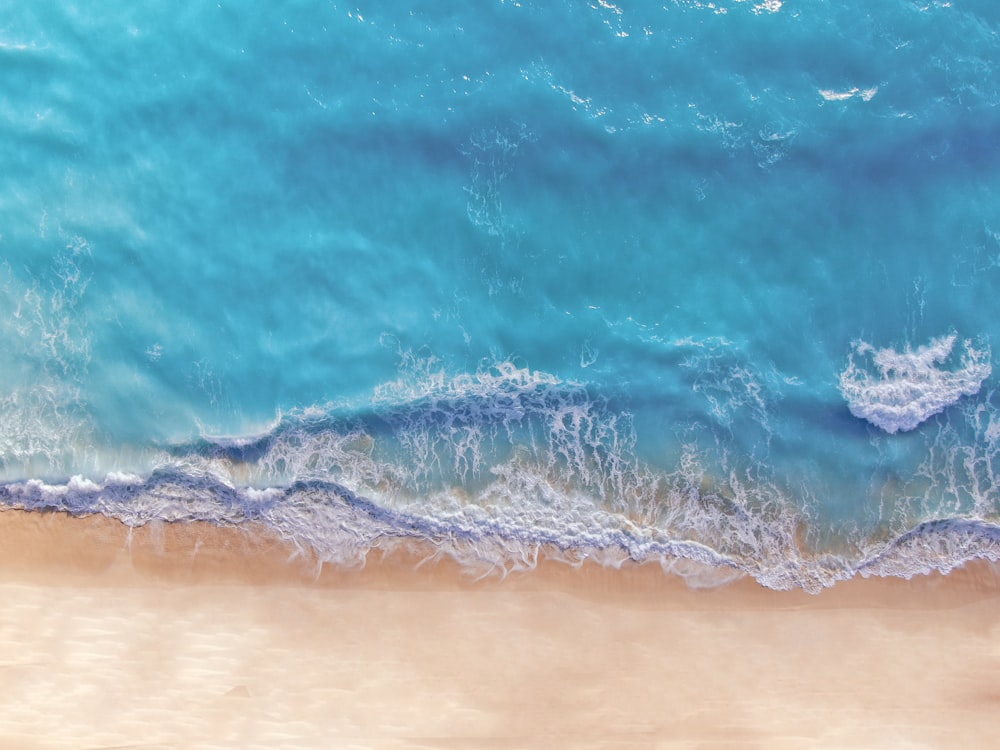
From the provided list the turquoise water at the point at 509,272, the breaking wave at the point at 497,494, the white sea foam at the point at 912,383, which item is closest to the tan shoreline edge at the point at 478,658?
the breaking wave at the point at 497,494

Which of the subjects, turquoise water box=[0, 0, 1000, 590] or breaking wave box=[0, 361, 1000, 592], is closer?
breaking wave box=[0, 361, 1000, 592]

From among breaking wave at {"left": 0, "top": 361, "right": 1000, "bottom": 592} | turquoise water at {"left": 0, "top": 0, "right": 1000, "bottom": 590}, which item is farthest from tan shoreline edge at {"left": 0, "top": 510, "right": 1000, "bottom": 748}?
turquoise water at {"left": 0, "top": 0, "right": 1000, "bottom": 590}

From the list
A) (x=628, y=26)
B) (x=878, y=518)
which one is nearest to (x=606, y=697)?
(x=878, y=518)

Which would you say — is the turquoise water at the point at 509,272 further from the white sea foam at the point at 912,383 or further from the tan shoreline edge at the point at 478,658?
the tan shoreline edge at the point at 478,658

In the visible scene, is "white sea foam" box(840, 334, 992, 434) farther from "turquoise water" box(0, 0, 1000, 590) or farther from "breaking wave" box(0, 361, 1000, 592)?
"breaking wave" box(0, 361, 1000, 592)

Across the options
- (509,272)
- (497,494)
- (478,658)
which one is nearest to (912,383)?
(509,272)

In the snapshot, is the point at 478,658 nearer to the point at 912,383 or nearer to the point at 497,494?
the point at 497,494
